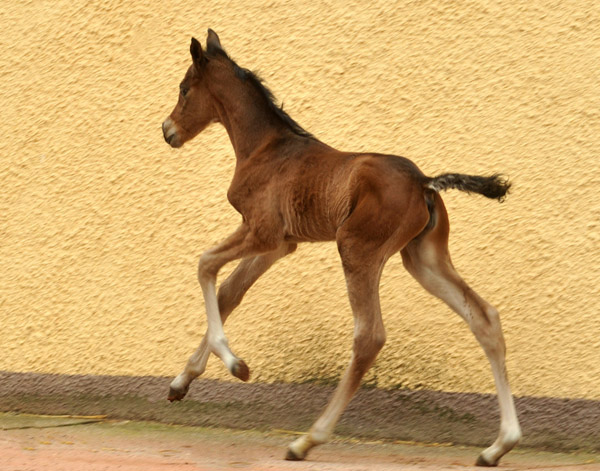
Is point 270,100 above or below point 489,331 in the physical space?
above

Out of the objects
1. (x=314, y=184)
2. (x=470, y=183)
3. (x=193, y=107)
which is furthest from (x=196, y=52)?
(x=470, y=183)

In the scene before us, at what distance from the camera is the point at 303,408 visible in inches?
208

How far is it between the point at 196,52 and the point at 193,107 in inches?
10.9

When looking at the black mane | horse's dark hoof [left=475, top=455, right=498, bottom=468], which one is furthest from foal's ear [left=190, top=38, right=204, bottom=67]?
horse's dark hoof [left=475, top=455, right=498, bottom=468]

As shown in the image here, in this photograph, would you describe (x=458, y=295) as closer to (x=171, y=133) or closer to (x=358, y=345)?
(x=358, y=345)

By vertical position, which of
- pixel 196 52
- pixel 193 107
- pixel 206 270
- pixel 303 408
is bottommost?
pixel 303 408

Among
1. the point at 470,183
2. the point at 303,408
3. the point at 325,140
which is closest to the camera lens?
the point at 470,183

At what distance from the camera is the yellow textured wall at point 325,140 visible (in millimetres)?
5121

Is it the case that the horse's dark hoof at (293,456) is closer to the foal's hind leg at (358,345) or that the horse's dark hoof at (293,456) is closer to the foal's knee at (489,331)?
the foal's hind leg at (358,345)

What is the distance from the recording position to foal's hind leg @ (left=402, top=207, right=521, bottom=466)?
4402 mm

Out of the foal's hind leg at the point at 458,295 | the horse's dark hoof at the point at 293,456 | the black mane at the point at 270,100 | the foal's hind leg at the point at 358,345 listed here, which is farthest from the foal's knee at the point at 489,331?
the black mane at the point at 270,100

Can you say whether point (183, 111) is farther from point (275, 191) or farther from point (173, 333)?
point (173, 333)

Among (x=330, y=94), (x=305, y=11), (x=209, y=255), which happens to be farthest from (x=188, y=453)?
(x=305, y=11)

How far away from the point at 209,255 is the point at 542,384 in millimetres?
1731
